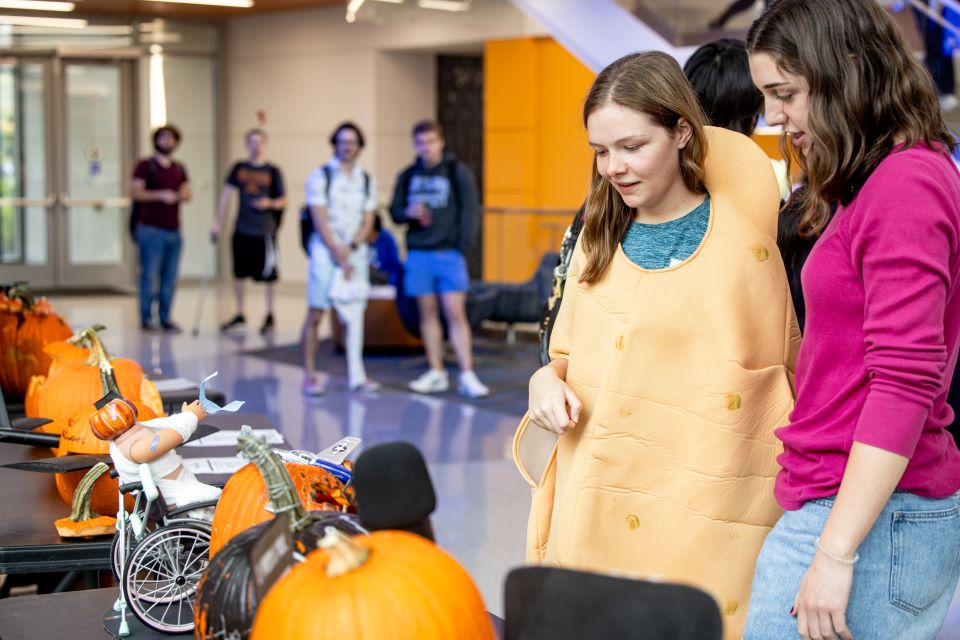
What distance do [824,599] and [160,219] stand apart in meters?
10.5

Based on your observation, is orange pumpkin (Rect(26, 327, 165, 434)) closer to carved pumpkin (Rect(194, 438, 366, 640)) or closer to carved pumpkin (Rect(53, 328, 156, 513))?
carved pumpkin (Rect(53, 328, 156, 513))

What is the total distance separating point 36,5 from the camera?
1495cm

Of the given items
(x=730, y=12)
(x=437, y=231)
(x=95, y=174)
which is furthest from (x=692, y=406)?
(x=95, y=174)

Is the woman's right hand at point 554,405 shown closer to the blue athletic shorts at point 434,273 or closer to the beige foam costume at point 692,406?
the beige foam costume at point 692,406

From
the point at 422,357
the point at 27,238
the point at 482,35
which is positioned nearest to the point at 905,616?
the point at 422,357

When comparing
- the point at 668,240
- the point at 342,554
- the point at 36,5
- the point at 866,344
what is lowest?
the point at 342,554

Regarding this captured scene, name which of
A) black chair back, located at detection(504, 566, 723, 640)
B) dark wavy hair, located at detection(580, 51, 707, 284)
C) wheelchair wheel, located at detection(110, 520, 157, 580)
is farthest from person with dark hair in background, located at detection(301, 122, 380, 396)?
black chair back, located at detection(504, 566, 723, 640)

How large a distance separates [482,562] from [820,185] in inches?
125

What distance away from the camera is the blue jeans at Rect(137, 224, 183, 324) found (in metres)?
11.2

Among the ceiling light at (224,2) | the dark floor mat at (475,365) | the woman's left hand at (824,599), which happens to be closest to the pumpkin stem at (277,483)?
the woman's left hand at (824,599)

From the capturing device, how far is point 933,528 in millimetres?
1490

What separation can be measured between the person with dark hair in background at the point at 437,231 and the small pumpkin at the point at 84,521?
19.7 ft

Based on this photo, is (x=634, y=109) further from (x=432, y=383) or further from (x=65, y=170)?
(x=65, y=170)

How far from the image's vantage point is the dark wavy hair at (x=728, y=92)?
2.25m
